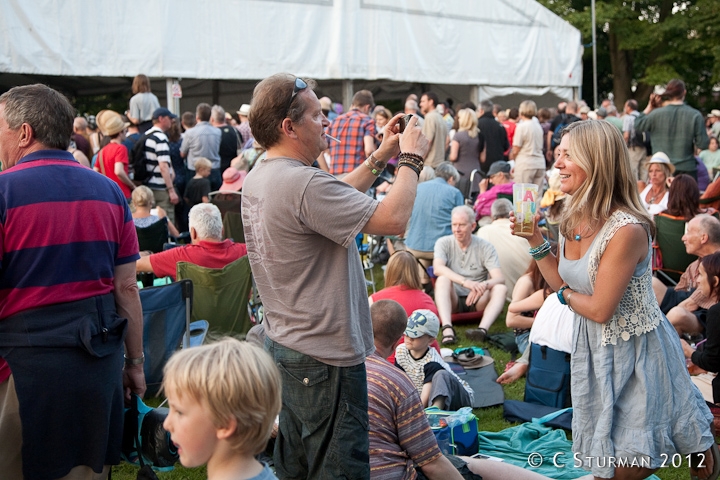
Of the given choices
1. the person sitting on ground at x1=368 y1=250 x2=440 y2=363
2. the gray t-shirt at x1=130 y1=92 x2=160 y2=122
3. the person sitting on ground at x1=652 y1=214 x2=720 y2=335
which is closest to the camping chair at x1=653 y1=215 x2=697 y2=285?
the person sitting on ground at x1=652 y1=214 x2=720 y2=335

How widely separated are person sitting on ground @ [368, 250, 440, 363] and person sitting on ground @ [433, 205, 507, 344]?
96 cm

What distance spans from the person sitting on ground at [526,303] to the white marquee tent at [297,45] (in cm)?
960

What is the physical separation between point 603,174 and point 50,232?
1.91m

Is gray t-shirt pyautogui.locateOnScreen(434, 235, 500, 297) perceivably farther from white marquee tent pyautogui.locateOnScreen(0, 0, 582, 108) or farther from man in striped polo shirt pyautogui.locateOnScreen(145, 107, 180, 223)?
white marquee tent pyautogui.locateOnScreen(0, 0, 582, 108)

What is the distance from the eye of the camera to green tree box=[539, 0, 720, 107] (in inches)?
1130

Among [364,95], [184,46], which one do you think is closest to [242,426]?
[364,95]

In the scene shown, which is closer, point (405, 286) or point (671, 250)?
point (405, 286)

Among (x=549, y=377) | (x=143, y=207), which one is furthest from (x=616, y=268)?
(x=143, y=207)

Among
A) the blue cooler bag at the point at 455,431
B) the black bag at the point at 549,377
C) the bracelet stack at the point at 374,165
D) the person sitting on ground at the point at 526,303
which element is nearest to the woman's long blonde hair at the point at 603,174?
the bracelet stack at the point at 374,165

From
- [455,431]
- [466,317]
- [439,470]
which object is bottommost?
[466,317]

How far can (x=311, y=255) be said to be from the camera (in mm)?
2307

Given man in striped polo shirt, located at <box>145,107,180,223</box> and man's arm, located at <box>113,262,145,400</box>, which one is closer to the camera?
man's arm, located at <box>113,262,145,400</box>

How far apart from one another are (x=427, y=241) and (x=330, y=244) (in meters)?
5.21

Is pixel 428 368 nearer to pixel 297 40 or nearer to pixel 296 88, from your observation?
pixel 296 88
